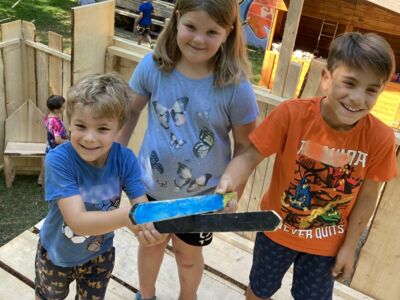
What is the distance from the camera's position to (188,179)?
5.86 ft

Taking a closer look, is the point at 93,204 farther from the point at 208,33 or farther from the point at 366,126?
the point at 366,126

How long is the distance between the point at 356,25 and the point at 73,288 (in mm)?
7897

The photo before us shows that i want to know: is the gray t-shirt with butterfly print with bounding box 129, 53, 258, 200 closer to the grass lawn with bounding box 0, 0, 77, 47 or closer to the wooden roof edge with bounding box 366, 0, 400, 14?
the grass lawn with bounding box 0, 0, 77, 47

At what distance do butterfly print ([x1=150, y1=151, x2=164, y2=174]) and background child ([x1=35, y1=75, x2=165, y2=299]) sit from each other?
202 mm

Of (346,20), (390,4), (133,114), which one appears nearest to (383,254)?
(133,114)

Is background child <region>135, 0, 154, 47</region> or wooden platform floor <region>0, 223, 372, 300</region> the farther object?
background child <region>135, 0, 154, 47</region>

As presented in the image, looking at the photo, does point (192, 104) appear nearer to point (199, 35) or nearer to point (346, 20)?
point (199, 35)

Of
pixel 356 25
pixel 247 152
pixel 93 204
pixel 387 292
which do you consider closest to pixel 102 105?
pixel 93 204

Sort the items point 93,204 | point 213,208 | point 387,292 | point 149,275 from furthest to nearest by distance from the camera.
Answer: point 387,292 → point 149,275 → point 93,204 → point 213,208

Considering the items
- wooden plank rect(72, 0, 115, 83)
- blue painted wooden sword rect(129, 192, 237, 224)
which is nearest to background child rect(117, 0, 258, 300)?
blue painted wooden sword rect(129, 192, 237, 224)

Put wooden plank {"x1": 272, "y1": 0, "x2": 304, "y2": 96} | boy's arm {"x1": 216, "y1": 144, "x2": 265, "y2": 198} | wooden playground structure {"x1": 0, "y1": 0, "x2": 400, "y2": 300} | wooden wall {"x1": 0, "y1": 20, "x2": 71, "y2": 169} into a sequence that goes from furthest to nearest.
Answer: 1. wooden wall {"x1": 0, "y1": 20, "x2": 71, "y2": 169}
2. wooden playground structure {"x1": 0, "y1": 0, "x2": 400, "y2": 300}
3. wooden plank {"x1": 272, "y1": 0, "x2": 304, "y2": 96}
4. boy's arm {"x1": 216, "y1": 144, "x2": 265, "y2": 198}

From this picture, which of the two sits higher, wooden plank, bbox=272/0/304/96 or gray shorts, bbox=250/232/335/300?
wooden plank, bbox=272/0/304/96

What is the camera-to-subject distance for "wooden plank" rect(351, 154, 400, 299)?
2311 mm

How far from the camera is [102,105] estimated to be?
142 centimetres
